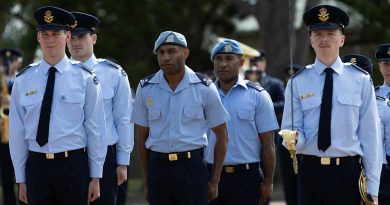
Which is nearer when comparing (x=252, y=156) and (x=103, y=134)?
(x=103, y=134)

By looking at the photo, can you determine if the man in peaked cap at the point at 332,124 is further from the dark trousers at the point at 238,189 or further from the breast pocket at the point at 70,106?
the breast pocket at the point at 70,106

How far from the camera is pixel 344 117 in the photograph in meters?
8.06

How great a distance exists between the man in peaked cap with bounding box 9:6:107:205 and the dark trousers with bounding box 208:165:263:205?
4.83ft

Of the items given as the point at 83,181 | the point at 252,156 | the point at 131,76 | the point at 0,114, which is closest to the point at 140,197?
the point at 0,114

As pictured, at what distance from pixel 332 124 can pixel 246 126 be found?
1571 mm

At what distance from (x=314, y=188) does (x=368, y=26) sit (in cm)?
1605

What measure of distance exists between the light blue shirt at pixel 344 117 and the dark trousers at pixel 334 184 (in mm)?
104

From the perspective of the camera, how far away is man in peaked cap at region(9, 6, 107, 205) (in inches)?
322

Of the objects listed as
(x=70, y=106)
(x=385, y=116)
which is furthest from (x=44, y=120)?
(x=385, y=116)

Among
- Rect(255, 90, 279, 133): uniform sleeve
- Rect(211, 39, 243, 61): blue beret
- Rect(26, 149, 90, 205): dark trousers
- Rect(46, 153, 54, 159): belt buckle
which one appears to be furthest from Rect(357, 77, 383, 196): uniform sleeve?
Rect(46, 153, 54, 159): belt buckle

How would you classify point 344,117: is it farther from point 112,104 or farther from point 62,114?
point 112,104

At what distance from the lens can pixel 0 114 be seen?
14.6 m

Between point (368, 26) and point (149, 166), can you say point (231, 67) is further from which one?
point (368, 26)

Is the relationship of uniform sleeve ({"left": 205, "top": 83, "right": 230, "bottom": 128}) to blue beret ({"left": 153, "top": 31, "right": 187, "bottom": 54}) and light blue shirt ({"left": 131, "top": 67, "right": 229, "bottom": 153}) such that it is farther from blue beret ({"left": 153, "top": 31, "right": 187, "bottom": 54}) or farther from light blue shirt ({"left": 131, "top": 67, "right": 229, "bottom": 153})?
blue beret ({"left": 153, "top": 31, "right": 187, "bottom": 54})
